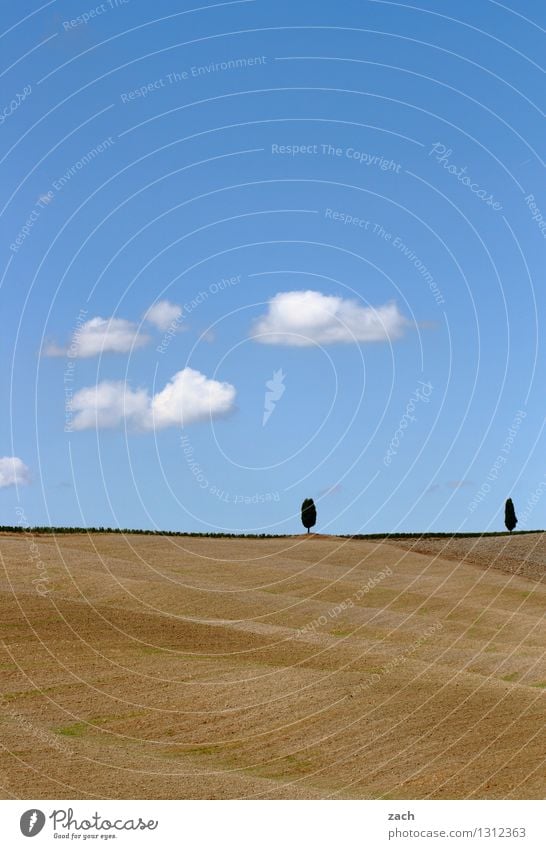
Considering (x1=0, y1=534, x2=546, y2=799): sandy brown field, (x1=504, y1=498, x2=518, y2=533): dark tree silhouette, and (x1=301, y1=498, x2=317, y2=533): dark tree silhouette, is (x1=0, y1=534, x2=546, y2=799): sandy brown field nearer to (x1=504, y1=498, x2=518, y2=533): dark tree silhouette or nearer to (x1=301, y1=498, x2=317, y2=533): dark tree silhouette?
(x1=301, y1=498, x2=317, y2=533): dark tree silhouette

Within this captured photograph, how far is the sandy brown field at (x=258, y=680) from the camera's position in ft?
85.5

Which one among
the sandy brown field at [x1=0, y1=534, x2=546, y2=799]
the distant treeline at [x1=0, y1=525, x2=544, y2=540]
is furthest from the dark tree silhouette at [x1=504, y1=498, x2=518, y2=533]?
the sandy brown field at [x1=0, y1=534, x2=546, y2=799]

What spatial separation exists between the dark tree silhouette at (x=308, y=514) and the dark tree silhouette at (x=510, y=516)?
19160 millimetres

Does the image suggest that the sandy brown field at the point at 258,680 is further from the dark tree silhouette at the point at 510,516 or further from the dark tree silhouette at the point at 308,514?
the dark tree silhouette at the point at 510,516

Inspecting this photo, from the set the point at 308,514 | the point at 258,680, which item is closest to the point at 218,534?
the point at 308,514

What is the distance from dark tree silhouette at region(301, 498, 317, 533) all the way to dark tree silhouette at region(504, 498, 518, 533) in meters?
19.2

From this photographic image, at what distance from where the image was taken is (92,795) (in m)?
23.7

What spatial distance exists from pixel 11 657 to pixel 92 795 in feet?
41.5

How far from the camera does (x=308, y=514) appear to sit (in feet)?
261

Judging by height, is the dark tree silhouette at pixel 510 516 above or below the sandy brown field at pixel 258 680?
above

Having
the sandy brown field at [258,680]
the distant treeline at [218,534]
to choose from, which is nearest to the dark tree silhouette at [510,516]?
the distant treeline at [218,534]

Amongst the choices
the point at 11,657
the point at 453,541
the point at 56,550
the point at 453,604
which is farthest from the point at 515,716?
the point at 453,541

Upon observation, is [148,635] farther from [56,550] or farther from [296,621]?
[56,550]

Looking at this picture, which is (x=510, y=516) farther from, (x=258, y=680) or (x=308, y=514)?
(x=258, y=680)
